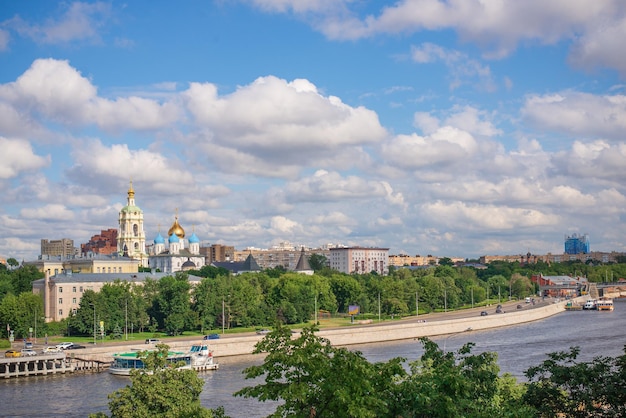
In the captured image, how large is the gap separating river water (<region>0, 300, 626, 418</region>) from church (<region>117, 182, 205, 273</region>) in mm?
74213

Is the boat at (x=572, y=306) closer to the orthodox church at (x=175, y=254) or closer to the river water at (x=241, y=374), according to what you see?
the river water at (x=241, y=374)

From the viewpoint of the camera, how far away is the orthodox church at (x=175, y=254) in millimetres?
155500

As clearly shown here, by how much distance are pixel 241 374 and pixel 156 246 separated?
118431mm

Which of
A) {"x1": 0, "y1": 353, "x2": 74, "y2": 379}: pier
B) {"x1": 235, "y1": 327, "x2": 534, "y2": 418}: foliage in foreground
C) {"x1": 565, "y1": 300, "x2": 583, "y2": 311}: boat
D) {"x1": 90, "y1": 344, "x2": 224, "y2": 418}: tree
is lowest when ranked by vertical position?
{"x1": 565, "y1": 300, "x2": 583, "y2": 311}: boat

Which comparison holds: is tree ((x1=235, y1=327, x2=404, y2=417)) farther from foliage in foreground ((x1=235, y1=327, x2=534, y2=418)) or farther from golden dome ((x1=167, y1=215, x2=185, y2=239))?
golden dome ((x1=167, y1=215, x2=185, y2=239))

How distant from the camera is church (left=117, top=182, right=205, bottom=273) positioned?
143000mm

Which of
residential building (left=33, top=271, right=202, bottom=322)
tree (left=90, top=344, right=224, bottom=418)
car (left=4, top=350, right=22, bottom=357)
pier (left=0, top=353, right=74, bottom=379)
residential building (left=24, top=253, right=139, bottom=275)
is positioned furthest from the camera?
residential building (left=24, top=253, right=139, bottom=275)

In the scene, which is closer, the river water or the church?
the river water

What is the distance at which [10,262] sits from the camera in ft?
579

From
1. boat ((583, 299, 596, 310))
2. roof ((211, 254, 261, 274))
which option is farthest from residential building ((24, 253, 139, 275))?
boat ((583, 299, 596, 310))

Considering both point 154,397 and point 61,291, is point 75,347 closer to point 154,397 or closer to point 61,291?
point 61,291

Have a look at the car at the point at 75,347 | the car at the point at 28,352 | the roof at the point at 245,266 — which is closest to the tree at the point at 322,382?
the car at the point at 28,352

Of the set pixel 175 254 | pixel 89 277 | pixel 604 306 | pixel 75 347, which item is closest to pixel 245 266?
pixel 175 254

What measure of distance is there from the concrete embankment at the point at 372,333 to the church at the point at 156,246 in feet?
211
